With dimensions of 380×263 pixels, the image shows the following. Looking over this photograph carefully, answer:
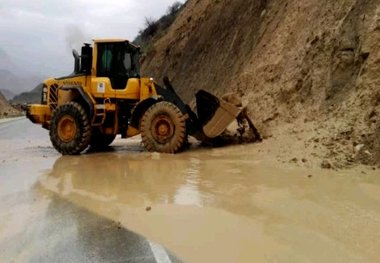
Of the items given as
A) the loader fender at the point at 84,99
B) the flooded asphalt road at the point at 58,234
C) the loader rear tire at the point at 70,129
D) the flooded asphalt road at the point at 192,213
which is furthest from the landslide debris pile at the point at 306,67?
the flooded asphalt road at the point at 58,234

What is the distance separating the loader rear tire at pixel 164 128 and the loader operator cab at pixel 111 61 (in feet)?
4.62

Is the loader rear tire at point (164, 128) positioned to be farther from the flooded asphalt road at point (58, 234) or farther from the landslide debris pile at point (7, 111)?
the landslide debris pile at point (7, 111)

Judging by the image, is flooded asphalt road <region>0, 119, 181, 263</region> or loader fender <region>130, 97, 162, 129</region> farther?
loader fender <region>130, 97, 162, 129</region>

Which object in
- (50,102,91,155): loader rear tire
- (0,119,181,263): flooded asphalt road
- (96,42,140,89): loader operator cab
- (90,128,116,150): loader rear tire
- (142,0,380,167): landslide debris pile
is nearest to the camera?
(0,119,181,263): flooded asphalt road

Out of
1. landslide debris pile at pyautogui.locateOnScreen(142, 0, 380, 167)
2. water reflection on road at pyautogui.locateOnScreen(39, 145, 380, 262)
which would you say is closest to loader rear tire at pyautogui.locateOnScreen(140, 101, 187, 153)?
water reflection on road at pyautogui.locateOnScreen(39, 145, 380, 262)

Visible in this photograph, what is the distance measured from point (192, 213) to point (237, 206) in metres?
0.68

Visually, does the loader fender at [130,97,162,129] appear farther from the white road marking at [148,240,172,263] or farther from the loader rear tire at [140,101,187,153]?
the white road marking at [148,240,172,263]

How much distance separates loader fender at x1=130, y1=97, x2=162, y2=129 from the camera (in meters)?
15.0

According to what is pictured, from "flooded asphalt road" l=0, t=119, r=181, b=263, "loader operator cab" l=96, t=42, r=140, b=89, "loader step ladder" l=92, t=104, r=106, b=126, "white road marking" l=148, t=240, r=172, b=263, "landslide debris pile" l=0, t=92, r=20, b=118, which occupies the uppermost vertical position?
"loader operator cab" l=96, t=42, r=140, b=89

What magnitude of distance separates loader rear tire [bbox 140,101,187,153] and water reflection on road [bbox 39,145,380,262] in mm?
2009

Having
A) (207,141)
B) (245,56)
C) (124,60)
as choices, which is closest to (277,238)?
(207,141)

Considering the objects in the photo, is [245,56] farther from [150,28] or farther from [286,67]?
[150,28]

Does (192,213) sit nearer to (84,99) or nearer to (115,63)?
(84,99)

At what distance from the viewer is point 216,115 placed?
14.7 metres
